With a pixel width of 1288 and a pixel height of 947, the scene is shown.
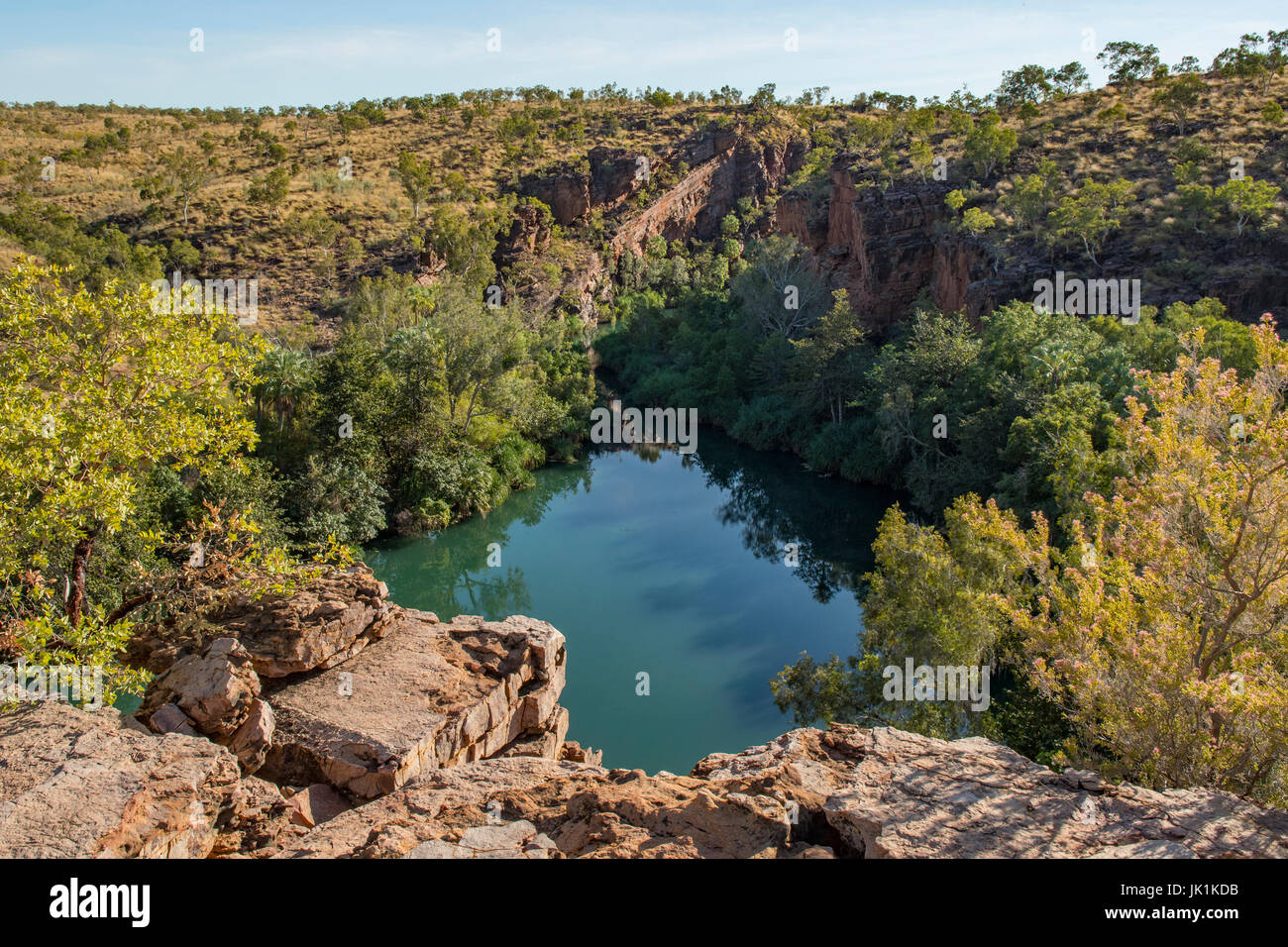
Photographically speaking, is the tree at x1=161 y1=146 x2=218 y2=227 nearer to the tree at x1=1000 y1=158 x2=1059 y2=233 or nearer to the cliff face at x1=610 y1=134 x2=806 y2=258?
the cliff face at x1=610 y1=134 x2=806 y2=258

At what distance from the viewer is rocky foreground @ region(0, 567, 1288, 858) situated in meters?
7.05

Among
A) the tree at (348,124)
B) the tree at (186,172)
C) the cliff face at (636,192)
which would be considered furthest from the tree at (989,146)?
the tree at (348,124)

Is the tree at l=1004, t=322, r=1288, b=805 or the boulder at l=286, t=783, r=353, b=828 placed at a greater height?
the tree at l=1004, t=322, r=1288, b=805

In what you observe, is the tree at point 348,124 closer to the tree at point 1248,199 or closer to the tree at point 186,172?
the tree at point 186,172

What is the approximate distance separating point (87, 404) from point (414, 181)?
57.8m

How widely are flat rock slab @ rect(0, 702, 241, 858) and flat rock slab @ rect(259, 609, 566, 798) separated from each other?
2.50m

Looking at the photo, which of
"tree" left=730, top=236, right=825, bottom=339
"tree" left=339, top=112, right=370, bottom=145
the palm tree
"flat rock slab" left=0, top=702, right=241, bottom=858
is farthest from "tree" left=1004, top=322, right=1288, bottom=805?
"tree" left=339, top=112, right=370, bottom=145

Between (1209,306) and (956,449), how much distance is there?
1032 centimetres

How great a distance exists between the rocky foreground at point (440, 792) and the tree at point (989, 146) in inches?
1872

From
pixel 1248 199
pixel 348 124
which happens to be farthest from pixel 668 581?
pixel 348 124

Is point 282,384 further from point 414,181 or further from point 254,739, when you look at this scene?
point 414,181

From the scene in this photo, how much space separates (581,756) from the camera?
48.5ft

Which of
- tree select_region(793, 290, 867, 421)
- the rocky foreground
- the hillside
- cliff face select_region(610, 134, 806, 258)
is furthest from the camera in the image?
cliff face select_region(610, 134, 806, 258)
